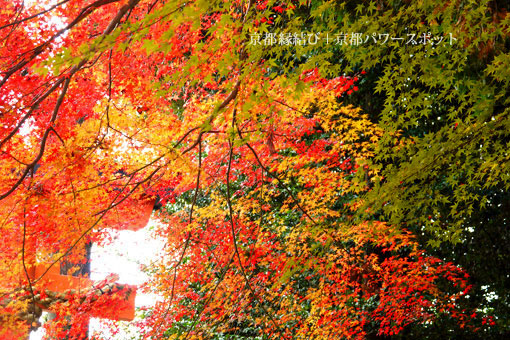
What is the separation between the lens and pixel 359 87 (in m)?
7.49

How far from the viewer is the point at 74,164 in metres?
4.98

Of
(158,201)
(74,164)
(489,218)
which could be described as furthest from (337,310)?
(158,201)

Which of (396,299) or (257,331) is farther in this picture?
(257,331)

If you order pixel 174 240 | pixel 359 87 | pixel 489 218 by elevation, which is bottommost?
pixel 489 218

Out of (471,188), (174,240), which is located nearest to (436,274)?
(471,188)

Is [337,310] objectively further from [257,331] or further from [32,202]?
[32,202]

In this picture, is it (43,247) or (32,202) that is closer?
(32,202)

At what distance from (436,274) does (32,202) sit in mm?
5351

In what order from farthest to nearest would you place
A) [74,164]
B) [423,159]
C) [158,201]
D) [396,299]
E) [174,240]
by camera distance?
[158,201] → [174,240] → [396,299] → [74,164] → [423,159]

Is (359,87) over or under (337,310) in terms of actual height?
over

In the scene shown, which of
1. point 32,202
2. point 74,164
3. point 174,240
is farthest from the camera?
point 174,240

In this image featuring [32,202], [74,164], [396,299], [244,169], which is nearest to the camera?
[32,202]

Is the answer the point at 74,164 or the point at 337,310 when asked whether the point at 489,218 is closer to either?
the point at 337,310

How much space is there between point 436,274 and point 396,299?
2.67ft
